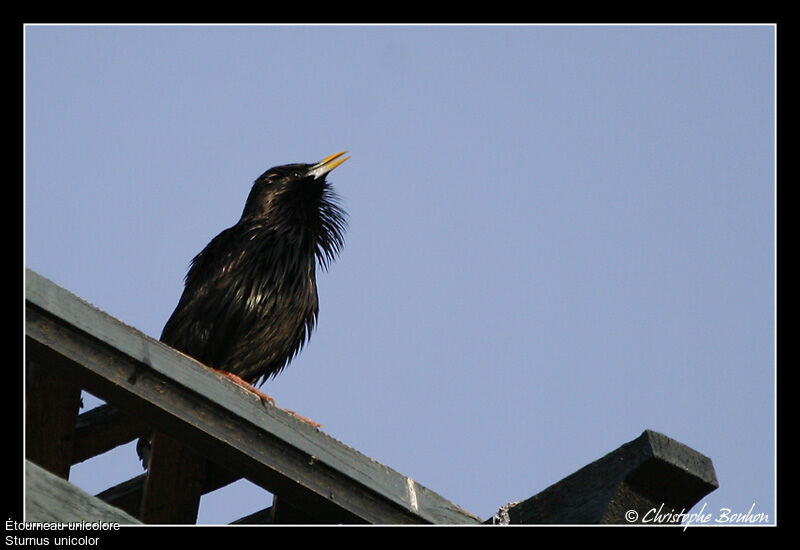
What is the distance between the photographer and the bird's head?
6656mm

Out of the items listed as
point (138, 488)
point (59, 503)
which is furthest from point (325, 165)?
point (59, 503)

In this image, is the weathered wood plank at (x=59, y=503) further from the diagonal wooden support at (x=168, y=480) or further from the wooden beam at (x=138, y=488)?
the wooden beam at (x=138, y=488)

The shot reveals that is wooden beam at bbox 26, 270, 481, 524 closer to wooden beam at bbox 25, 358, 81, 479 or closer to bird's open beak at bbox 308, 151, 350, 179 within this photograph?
wooden beam at bbox 25, 358, 81, 479

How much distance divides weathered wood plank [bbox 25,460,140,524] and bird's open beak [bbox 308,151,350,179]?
4.54 metres

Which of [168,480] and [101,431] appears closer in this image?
[168,480]

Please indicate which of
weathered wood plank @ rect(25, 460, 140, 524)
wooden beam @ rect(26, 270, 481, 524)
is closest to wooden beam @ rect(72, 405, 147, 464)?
wooden beam @ rect(26, 270, 481, 524)

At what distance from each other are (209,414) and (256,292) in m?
2.87

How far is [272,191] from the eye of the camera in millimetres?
6941

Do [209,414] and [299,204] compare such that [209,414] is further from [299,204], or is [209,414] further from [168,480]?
[299,204]

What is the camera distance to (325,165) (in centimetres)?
719

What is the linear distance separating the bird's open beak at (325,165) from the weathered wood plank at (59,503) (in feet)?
14.9

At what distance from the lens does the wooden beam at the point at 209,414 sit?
311 centimetres

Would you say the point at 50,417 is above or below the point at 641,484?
above

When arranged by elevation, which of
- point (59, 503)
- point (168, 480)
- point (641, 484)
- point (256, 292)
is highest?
point (256, 292)
